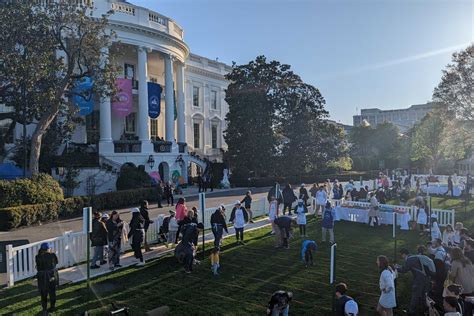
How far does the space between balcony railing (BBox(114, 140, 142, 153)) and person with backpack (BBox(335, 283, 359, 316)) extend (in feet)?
85.8

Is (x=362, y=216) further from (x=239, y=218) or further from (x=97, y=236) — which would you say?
(x=97, y=236)

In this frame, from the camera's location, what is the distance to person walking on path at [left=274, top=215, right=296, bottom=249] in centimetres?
Result: 1358

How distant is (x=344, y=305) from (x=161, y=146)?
28.4 m

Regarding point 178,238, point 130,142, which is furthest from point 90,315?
point 130,142

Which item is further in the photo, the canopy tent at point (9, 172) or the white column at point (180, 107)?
the white column at point (180, 107)

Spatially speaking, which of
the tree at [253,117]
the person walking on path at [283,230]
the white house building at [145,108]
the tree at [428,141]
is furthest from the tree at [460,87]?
the person walking on path at [283,230]

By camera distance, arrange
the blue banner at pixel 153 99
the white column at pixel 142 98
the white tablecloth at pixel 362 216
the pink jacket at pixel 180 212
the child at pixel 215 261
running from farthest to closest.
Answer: the blue banner at pixel 153 99
the white column at pixel 142 98
the white tablecloth at pixel 362 216
the pink jacket at pixel 180 212
the child at pixel 215 261

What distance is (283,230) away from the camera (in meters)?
13.9

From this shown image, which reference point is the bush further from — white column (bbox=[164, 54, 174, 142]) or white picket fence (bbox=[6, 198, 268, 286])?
white column (bbox=[164, 54, 174, 142])

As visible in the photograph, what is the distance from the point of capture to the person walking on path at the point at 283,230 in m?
13.6

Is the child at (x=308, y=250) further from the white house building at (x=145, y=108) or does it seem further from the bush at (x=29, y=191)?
the white house building at (x=145, y=108)

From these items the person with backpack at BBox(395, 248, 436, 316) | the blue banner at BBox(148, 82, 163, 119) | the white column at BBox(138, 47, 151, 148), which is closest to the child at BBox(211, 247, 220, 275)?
the person with backpack at BBox(395, 248, 436, 316)

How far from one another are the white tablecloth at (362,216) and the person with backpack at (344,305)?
1226 centimetres

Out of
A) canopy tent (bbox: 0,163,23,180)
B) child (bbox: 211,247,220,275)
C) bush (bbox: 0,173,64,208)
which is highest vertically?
canopy tent (bbox: 0,163,23,180)
